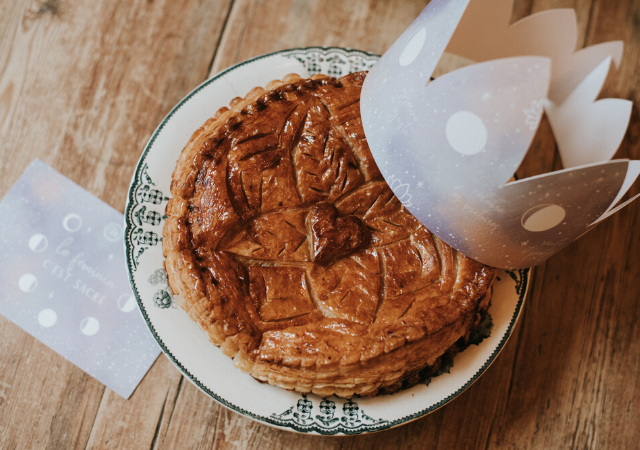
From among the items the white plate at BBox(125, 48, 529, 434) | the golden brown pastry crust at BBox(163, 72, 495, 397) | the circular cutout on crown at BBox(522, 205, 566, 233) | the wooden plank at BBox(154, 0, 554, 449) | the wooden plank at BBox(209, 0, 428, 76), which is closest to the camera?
the circular cutout on crown at BBox(522, 205, 566, 233)

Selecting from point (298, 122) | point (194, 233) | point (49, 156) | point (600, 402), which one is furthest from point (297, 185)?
point (600, 402)

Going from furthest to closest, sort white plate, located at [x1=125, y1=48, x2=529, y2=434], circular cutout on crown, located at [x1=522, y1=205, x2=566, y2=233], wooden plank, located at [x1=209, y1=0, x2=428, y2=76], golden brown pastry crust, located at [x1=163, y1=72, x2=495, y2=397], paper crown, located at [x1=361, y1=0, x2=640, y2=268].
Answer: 1. wooden plank, located at [x1=209, y1=0, x2=428, y2=76]
2. white plate, located at [x1=125, y1=48, x2=529, y2=434]
3. golden brown pastry crust, located at [x1=163, y1=72, x2=495, y2=397]
4. circular cutout on crown, located at [x1=522, y1=205, x2=566, y2=233]
5. paper crown, located at [x1=361, y1=0, x2=640, y2=268]

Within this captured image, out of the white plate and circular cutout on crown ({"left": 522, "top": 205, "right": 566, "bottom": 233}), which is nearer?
circular cutout on crown ({"left": 522, "top": 205, "right": 566, "bottom": 233})

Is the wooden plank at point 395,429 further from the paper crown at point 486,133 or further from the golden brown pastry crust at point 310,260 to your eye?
the paper crown at point 486,133

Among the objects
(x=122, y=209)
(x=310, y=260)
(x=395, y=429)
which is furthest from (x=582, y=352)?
(x=122, y=209)

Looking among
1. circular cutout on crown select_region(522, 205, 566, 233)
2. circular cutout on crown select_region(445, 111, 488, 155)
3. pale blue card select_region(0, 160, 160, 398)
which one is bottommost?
pale blue card select_region(0, 160, 160, 398)

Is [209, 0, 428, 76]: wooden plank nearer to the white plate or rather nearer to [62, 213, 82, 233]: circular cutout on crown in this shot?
the white plate

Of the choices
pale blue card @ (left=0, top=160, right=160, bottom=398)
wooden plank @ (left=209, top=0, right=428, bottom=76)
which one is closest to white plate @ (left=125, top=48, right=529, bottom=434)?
pale blue card @ (left=0, top=160, right=160, bottom=398)

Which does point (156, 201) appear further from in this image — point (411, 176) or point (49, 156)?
point (411, 176)

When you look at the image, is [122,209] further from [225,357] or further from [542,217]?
[542,217]
